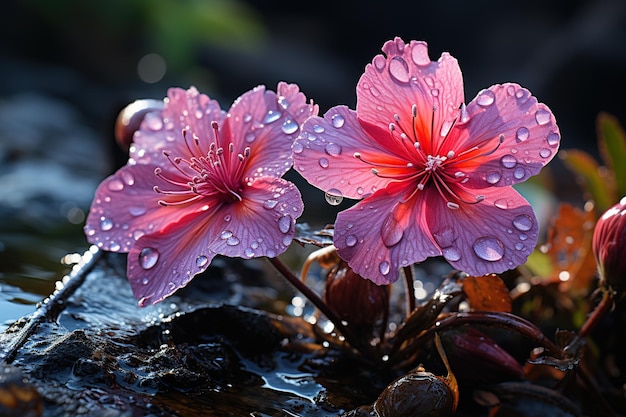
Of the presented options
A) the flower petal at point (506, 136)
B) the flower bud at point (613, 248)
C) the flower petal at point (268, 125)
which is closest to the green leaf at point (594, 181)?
the flower bud at point (613, 248)

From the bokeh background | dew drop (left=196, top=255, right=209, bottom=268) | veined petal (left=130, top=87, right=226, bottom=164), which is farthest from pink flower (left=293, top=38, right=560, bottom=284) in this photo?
the bokeh background

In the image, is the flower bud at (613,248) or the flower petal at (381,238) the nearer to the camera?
the flower petal at (381,238)

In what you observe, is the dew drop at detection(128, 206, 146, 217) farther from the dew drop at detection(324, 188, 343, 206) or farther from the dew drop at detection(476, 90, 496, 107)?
the dew drop at detection(476, 90, 496, 107)

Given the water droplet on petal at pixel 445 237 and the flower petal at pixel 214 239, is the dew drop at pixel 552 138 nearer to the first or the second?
the water droplet on petal at pixel 445 237

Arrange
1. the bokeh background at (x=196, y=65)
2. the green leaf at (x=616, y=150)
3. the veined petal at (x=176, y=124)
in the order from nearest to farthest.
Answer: the veined petal at (x=176, y=124)
the green leaf at (x=616, y=150)
the bokeh background at (x=196, y=65)

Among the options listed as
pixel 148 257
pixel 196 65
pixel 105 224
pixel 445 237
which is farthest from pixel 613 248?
pixel 196 65

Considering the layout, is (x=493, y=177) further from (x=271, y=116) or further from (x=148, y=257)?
(x=148, y=257)
